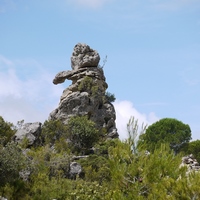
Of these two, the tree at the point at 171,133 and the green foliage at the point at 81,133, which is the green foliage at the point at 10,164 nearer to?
the green foliage at the point at 81,133

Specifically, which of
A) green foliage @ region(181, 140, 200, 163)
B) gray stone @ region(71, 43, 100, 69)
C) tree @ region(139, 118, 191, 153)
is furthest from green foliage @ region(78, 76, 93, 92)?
green foliage @ region(181, 140, 200, 163)

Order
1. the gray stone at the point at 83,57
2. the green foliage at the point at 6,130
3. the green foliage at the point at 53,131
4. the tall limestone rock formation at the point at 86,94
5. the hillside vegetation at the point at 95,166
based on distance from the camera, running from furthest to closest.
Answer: the gray stone at the point at 83,57 → the tall limestone rock formation at the point at 86,94 → the green foliage at the point at 53,131 → the green foliage at the point at 6,130 → the hillside vegetation at the point at 95,166

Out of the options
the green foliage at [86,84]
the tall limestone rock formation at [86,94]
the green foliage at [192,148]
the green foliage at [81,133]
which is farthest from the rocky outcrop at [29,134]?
the green foliage at [192,148]

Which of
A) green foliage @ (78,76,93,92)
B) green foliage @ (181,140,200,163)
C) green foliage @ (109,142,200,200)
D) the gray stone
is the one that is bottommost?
green foliage @ (109,142,200,200)

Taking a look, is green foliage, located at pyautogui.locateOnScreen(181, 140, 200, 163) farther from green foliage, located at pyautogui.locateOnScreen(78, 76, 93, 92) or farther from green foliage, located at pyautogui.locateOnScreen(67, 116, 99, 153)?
green foliage, located at pyautogui.locateOnScreen(78, 76, 93, 92)

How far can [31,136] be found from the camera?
3122cm

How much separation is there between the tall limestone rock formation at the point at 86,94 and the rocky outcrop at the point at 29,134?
2.75m

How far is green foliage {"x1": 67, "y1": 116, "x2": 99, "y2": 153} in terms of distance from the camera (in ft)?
107

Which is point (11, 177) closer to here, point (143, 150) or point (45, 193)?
point (45, 193)

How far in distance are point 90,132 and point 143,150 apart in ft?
65.2

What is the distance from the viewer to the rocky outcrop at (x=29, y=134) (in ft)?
101


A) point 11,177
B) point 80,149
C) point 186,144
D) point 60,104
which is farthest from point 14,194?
point 186,144

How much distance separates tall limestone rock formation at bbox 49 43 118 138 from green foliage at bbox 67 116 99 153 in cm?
135

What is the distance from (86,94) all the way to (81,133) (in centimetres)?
362
